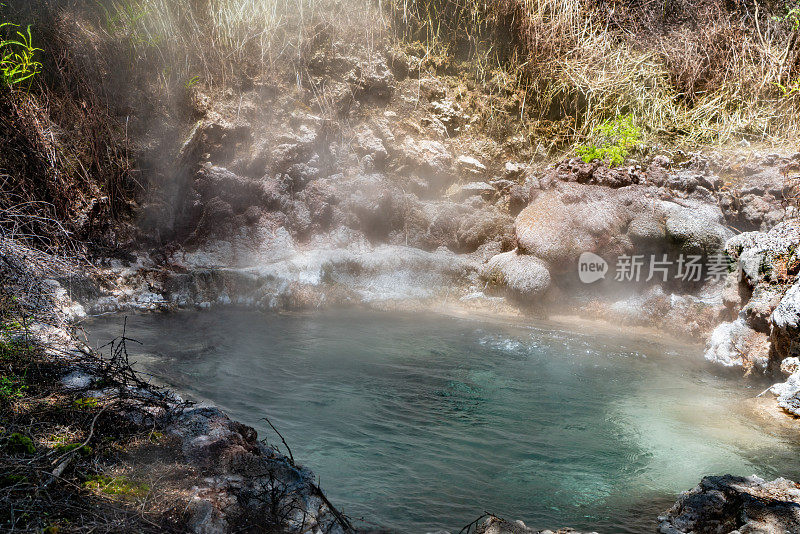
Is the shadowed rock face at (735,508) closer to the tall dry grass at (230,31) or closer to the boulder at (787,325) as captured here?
the boulder at (787,325)

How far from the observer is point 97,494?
5.71ft

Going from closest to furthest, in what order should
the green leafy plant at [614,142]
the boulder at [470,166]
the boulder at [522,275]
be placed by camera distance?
the boulder at [522,275] → the green leafy plant at [614,142] → the boulder at [470,166]

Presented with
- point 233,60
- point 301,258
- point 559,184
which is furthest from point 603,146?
point 233,60

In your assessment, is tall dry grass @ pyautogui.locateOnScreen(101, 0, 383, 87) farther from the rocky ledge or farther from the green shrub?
the green shrub

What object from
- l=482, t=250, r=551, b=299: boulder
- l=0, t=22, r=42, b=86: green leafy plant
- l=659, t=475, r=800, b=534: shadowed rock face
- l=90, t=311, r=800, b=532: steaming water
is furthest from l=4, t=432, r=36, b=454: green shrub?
l=482, t=250, r=551, b=299: boulder

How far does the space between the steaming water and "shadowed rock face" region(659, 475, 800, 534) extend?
7.1 inches

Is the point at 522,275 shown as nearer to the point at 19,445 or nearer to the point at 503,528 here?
the point at 503,528

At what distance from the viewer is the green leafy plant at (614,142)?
709 centimetres

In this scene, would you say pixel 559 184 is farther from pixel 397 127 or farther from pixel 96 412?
pixel 96 412

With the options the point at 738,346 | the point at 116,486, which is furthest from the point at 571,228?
the point at 116,486

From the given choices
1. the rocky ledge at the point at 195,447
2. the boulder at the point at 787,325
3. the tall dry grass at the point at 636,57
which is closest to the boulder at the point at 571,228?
the boulder at the point at 787,325

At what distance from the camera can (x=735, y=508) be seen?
2.36 m

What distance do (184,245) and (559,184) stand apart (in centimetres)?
463

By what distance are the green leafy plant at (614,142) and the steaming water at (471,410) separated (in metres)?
2.92
